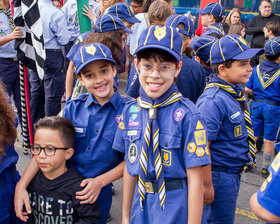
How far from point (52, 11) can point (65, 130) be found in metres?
3.53

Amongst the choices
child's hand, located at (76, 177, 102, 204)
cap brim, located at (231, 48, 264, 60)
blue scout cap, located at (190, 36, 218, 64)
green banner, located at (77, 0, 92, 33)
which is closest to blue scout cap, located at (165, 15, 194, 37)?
blue scout cap, located at (190, 36, 218, 64)

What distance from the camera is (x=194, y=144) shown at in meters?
1.67

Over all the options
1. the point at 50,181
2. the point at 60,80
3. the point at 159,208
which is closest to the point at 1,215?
the point at 50,181

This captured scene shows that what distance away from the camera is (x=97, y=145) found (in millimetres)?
2090

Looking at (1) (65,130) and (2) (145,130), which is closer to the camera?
(2) (145,130)

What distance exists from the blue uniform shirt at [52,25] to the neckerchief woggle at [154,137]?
12.1 feet

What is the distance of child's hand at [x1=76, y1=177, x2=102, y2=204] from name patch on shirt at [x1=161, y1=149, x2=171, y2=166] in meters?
0.55

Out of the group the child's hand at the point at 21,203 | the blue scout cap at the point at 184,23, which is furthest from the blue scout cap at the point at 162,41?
the blue scout cap at the point at 184,23

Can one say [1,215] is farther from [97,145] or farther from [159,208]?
[159,208]

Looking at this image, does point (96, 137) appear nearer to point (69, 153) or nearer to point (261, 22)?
point (69, 153)

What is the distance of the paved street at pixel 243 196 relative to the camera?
11.1 ft

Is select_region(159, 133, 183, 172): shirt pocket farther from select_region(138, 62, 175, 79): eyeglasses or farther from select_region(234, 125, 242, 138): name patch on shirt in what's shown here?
select_region(234, 125, 242, 138): name patch on shirt

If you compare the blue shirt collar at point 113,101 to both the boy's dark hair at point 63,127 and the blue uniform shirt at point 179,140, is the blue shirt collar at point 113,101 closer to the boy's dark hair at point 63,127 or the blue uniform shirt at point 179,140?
the boy's dark hair at point 63,127

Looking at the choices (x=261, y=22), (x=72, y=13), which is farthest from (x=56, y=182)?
(x=261, y=22)
